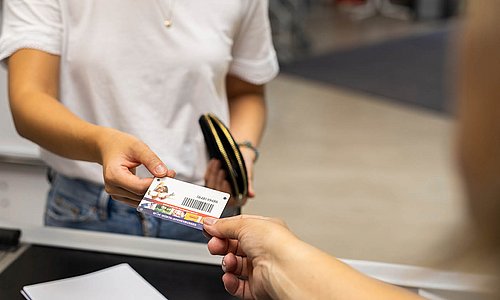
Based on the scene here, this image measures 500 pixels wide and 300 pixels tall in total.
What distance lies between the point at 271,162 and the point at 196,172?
2.53 m

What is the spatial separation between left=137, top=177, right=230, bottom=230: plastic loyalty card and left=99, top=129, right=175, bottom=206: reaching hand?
2 centimetres

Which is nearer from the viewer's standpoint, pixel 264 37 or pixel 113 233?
pixel 113 233

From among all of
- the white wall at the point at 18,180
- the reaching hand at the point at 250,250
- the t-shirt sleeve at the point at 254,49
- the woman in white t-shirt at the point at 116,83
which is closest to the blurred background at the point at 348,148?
the white wall at the point at 18,180

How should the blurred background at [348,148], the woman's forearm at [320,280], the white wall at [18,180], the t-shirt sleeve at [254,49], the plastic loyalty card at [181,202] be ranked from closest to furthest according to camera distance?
the woman's forearm at [320,280], the plastic loyalty card at [181,202], the t-shirt sleeve at [254,49], the white wall at [18,180], the blurred background at [348,148]

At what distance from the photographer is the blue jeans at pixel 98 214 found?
1.43m

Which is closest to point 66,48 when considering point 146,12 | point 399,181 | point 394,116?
point 146,12

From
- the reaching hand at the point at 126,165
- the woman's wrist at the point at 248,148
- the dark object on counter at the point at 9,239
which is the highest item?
the reaching hand at the point at 126,165

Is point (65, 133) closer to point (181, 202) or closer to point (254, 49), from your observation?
point (181, 202)

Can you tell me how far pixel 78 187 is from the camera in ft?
4.75

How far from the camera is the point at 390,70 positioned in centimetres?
576

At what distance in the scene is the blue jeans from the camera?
4.69 feet

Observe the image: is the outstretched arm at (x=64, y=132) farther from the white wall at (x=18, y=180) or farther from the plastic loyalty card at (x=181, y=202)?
the white wall at (x=18, y=180)

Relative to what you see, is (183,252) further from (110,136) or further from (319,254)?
(319,254)

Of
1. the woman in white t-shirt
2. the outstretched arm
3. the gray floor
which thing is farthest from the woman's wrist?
the gray floor
